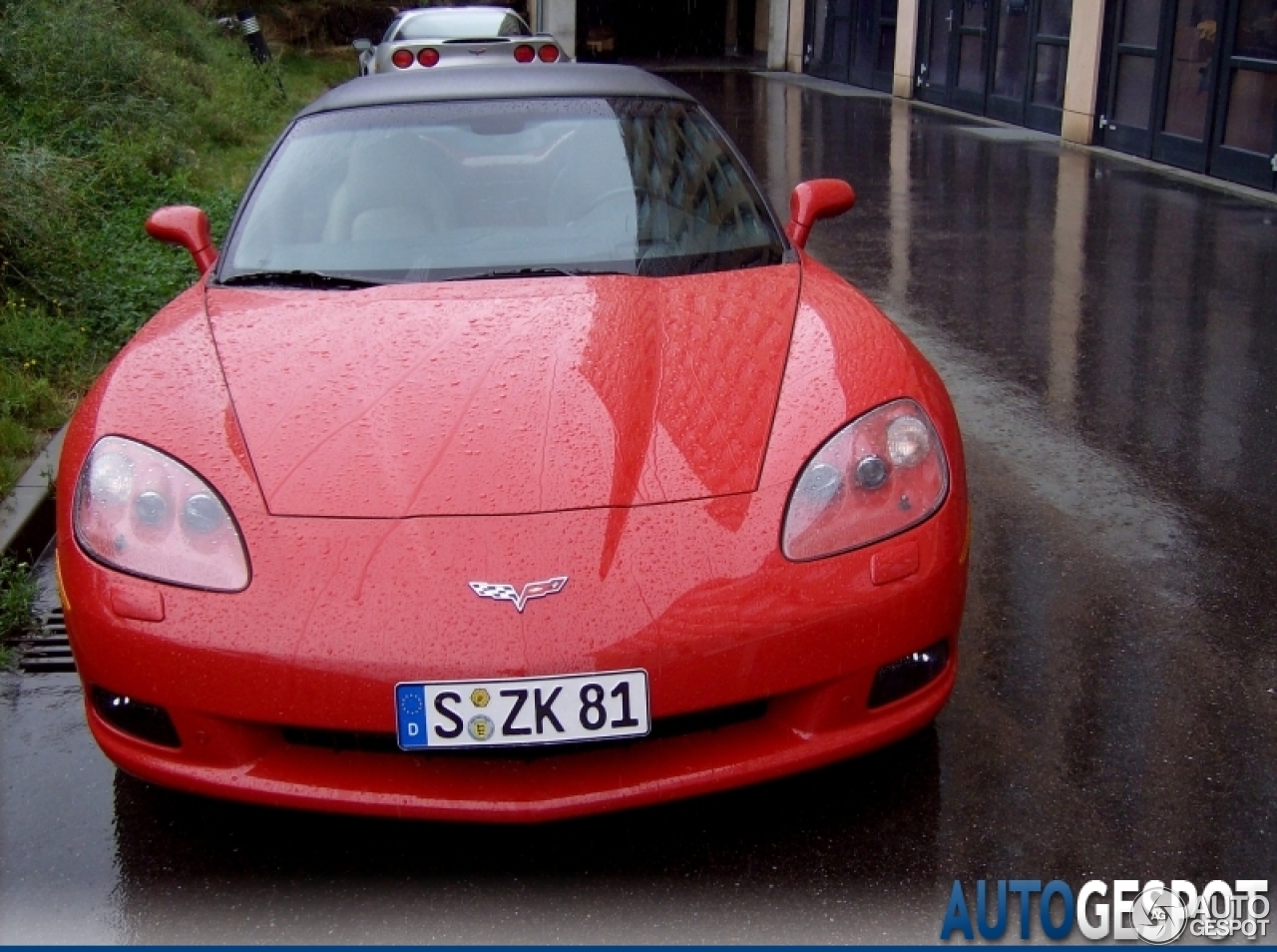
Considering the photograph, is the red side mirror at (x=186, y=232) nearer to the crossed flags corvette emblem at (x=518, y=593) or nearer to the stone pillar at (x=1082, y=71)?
the crossed flags corvette emblem at (x=518, y=593)

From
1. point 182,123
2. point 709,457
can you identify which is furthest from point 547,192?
point 182,123

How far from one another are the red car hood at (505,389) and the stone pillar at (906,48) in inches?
672

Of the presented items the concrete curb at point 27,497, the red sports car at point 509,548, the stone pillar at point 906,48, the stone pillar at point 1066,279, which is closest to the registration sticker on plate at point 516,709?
the red sports car at point 509,548

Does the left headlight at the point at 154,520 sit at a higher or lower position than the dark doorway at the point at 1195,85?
lower

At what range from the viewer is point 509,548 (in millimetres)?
2549

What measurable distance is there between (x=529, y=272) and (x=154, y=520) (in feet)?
4.11

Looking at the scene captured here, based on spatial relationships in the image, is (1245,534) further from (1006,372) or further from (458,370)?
(458,370)

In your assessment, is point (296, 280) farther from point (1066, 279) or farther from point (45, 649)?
point (1066, 279)

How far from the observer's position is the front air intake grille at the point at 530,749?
248cm

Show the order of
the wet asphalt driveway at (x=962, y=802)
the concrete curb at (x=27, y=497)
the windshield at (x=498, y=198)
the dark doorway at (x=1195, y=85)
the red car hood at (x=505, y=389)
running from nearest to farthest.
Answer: the wet asphalt driveway at (x=962, y=802) < the red car hood at (x=505, y=389) < the windshield at (x=498, y=198) < the concrete curb at (x=27, y=497) < the dark doorway at (x=1195, y=85)

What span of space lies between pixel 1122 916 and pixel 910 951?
16.2 inches

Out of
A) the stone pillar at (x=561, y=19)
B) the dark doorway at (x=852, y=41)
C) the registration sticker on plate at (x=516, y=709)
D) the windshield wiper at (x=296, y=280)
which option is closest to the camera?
the registration sticker on plate at (x=516, y=709)

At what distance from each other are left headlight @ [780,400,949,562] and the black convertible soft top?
5.99 ft

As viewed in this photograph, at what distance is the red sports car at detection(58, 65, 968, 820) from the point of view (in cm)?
244
